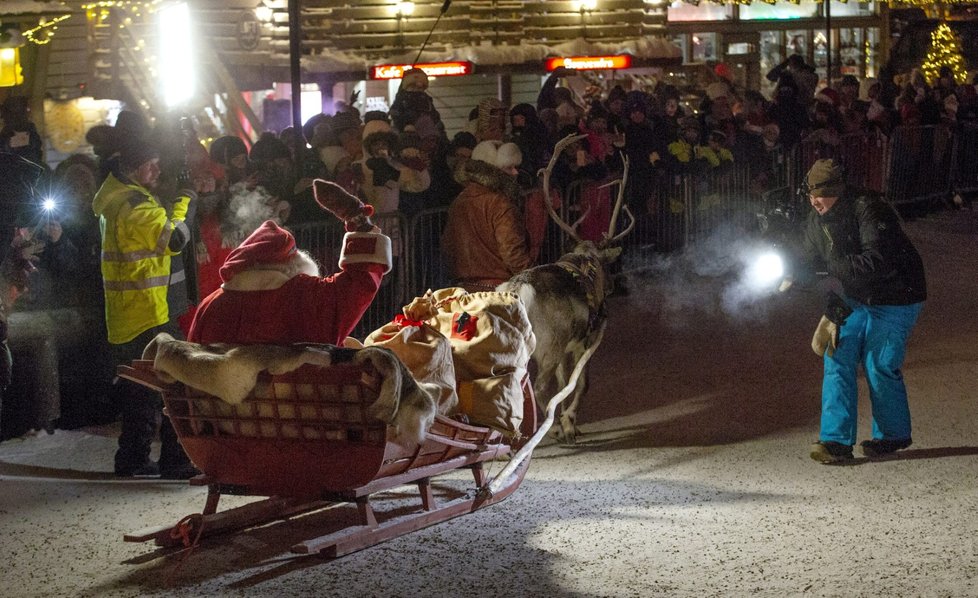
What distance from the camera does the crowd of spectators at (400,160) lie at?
8.95m

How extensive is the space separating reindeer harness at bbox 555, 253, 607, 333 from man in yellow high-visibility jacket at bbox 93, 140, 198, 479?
2414 millimetres

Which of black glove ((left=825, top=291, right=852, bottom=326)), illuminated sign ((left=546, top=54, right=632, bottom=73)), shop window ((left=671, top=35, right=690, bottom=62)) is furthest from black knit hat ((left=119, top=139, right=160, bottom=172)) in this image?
shop window ((left=671, top=35, right=690, bottom=62))

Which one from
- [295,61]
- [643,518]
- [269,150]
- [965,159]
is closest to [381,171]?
[269,150]

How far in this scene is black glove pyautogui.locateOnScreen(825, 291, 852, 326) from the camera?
811cm

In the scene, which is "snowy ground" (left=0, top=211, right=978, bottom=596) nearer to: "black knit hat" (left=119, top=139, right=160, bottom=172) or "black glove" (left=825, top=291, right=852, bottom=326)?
"black glove" (left=825, top=291, right=852, bottom=326)

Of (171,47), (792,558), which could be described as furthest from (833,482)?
(171,47)

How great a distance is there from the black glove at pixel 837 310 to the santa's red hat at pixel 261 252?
351cm

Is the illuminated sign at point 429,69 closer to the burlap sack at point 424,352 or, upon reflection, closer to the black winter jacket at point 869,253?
the black winter jacket at point 869,253

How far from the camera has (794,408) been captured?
31.4 feet

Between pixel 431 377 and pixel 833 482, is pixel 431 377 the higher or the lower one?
the higher one

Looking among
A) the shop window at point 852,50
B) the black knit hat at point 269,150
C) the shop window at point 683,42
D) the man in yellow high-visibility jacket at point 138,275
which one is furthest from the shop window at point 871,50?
the man in yellow high-visibility jacket at point 138,275

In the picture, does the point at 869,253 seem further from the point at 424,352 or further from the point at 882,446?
the point at 424,352

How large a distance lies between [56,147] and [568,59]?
324 inches

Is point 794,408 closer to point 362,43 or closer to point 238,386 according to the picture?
point 238,386
